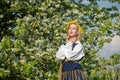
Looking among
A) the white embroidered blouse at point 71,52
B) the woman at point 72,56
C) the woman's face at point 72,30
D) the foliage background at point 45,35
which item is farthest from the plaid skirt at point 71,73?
the foliage background at point 45,35

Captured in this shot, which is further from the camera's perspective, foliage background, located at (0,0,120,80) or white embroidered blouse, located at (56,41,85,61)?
foliage background, located at (0,0,120,80)

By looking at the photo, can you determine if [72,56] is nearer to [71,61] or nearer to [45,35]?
[71,61]

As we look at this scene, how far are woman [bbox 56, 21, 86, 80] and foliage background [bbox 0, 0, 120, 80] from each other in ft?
10.9

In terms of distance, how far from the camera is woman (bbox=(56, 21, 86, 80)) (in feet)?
22.8

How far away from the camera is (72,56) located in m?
6.92

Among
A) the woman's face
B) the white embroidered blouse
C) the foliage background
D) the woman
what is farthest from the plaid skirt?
the foliage background

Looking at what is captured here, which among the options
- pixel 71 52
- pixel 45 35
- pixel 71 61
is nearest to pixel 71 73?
pixel 71 61

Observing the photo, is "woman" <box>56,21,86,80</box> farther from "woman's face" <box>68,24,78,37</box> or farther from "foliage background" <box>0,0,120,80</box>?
"foliage background" <box>0,0,120,80</box>

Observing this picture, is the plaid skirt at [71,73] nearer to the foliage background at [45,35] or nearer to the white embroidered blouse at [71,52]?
the white embroidered blouse at [71,52]

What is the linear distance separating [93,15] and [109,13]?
2.02 feet

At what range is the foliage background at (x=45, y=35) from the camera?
1064 centimetres

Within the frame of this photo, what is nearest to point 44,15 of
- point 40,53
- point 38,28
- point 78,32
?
point 38,28

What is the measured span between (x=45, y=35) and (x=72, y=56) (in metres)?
4.85

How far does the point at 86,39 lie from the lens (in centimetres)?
1192
